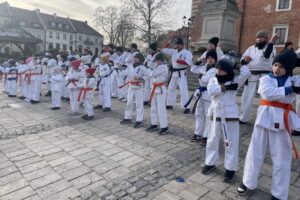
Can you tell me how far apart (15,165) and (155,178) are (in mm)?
2616

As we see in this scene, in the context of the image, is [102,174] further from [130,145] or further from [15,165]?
[15,165]

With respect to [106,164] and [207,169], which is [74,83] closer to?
[106,164]

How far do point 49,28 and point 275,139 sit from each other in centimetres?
6930

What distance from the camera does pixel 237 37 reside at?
2527cm

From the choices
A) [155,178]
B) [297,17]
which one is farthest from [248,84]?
[297,17]

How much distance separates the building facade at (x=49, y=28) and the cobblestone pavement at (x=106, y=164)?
5120 cm

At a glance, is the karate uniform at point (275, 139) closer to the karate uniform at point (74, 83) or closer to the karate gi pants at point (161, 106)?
the karate gi pants at point (161, 106)

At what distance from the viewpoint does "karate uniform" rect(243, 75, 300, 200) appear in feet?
9.36

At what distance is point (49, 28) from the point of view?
61938 millimetres

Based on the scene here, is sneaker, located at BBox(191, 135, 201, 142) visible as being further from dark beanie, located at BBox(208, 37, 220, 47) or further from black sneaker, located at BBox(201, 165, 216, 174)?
dark beanie, located at BBox(208, 37, 220, 47)

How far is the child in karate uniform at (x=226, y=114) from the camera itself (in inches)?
137

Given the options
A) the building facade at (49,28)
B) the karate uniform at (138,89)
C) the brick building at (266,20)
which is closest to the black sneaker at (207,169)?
the karate uniform at (138,89)

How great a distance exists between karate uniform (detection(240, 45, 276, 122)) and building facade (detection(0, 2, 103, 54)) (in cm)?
5245

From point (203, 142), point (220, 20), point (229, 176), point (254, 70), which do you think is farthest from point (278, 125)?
point (220, 20)
